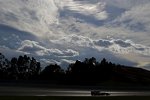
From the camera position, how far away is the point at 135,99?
77.8 meters

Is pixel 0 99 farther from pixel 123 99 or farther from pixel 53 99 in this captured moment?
pixel 123 99

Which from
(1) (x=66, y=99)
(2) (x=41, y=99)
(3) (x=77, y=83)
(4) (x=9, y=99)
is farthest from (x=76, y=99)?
(3) (x=77, y=83)

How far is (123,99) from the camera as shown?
247 feet

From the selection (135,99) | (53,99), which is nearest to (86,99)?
(53,99)

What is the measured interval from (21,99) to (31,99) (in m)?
1.67

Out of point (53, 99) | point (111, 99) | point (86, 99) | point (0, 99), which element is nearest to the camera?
point (0, 99)

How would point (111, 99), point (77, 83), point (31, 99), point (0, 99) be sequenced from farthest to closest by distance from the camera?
point (77, 83) → point (111, 99) → point (31, 99) → point (0, 99)

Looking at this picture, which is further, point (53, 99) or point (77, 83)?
point (77, 83)

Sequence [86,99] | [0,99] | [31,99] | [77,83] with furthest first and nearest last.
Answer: [77,83] < [86,99] < [31,99] < [0,99]

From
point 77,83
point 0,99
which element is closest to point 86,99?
point 0,99

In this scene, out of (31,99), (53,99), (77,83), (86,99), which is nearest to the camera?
(31,99)

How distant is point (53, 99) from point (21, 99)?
273 inches

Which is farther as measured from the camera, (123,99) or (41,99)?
(123,99)

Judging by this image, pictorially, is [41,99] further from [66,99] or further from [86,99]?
[86,99]
